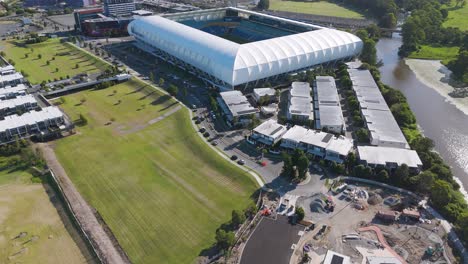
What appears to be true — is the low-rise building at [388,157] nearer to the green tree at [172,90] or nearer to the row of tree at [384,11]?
the green tree at [172,90]

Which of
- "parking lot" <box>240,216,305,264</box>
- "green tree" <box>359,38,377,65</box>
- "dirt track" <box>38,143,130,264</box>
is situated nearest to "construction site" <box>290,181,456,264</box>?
"parking lot" <box>240,216,305,264</box>

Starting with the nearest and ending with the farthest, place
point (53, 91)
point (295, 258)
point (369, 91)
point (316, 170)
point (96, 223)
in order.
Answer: point (295, 258) < point (96, 223) < point (316, 170) < point (369, 91) < point (53, 91)

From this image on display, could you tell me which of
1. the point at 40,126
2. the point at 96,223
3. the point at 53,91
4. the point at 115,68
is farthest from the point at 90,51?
the point at 96,223

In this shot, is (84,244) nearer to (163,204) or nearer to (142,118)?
(163,204)

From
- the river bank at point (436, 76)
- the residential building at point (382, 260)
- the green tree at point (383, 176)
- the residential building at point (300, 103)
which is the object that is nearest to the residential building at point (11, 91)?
the residential building at point (300, 103)

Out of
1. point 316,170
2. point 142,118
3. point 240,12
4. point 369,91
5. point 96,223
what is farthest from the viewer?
point 240,12

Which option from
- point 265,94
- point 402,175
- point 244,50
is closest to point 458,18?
point 244,50

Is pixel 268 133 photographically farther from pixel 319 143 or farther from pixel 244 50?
pixel 244 50
